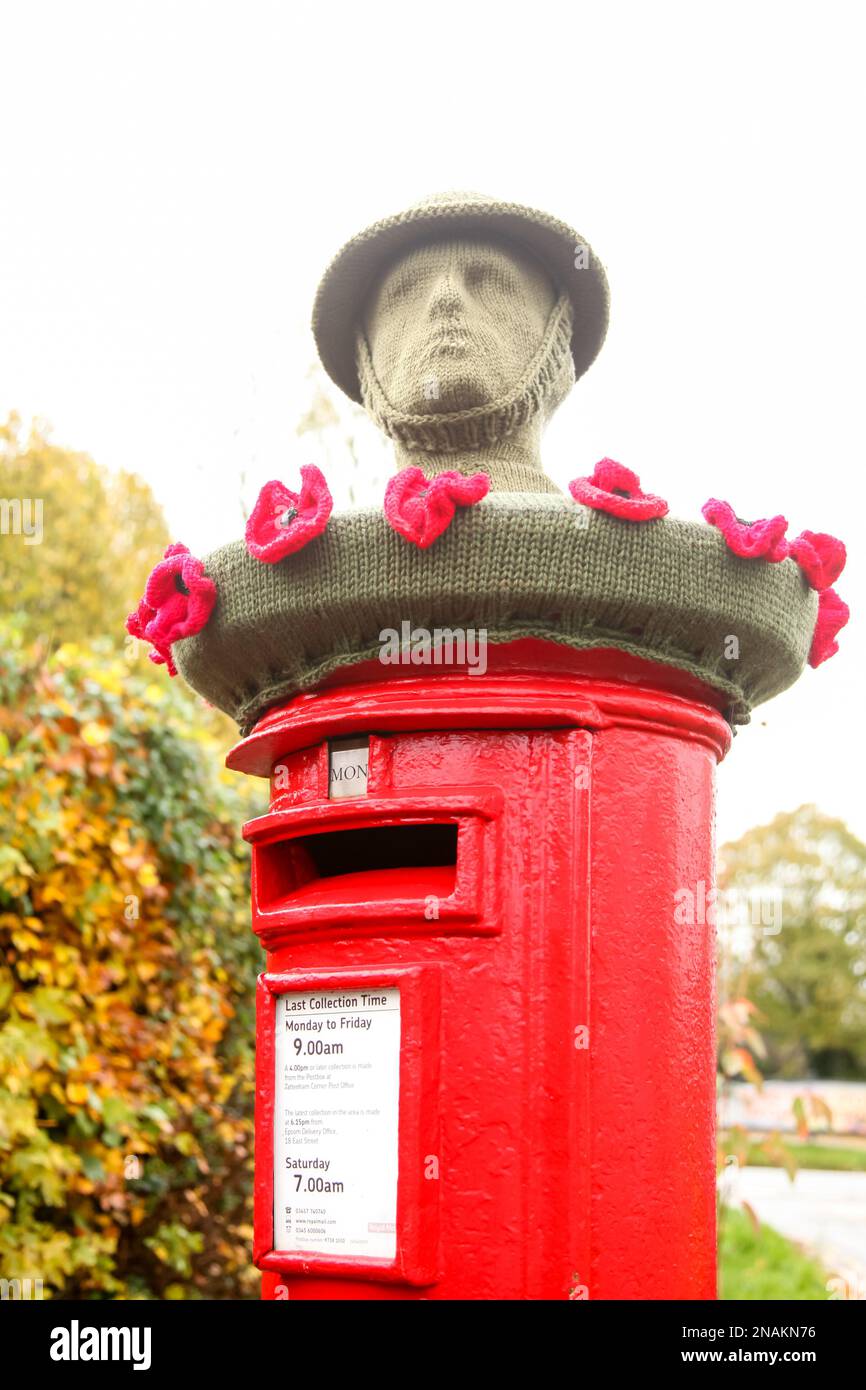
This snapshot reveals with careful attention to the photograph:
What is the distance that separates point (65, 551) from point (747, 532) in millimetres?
14124

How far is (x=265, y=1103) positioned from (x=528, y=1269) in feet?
1.53

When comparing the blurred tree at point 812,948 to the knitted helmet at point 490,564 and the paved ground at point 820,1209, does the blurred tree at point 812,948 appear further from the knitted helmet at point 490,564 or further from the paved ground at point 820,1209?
the knitted helmet at point 490,564

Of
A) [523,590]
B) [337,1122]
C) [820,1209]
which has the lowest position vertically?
[820,1209]

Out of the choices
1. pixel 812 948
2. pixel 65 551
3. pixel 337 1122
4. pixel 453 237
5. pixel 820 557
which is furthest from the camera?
pixel 812 948

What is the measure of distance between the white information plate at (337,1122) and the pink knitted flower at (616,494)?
0.71m

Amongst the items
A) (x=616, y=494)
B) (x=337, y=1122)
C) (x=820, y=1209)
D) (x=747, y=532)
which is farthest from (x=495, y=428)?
(x=820, y=1209)

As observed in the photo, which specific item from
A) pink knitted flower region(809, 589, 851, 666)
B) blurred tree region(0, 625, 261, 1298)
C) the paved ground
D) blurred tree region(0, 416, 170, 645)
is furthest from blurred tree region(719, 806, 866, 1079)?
pink knitted flower region(809, 589, 851, 666)

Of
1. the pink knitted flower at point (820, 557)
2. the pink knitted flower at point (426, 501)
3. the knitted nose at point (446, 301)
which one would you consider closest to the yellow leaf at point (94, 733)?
the knitted nose at point (446, 301)

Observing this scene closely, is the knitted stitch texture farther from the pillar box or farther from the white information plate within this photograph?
the white information plate

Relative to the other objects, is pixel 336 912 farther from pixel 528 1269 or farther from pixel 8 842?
pixel 8 842

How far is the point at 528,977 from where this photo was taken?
6.15 ft

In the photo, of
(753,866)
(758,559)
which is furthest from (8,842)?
(753,866)

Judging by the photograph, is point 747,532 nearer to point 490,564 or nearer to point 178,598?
point 490,564

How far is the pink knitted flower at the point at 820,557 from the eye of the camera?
2.07 meters
